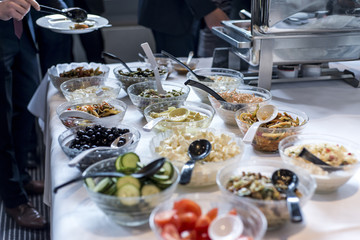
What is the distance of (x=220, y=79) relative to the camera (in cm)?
141

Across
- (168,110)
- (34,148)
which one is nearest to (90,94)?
(168,110)

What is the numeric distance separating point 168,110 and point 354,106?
61 centimetres

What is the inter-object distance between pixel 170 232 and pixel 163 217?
35 millimetres

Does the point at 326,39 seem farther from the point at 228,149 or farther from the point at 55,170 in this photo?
the point at 55,170

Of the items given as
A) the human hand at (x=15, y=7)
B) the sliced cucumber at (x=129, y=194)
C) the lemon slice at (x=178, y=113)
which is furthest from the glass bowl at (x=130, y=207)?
the human hand at (x=15, y=7)

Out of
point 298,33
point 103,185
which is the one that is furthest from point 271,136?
point 298,33

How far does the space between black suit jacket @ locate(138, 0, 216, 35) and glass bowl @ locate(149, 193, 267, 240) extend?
1.78 m

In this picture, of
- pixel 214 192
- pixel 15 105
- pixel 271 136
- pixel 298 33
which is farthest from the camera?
pixel 15 105

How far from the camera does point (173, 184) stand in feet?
2.28

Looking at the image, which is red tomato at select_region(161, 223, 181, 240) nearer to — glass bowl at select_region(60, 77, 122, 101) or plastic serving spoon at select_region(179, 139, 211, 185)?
plastic serving spoon at select_region(179, 139, 211, 185)

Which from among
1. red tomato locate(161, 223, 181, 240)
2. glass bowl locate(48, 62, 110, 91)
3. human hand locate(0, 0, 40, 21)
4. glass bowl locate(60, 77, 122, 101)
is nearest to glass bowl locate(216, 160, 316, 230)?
red tomato locate(161, 223, 181, 240)

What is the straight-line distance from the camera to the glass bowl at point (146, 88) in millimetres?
1189

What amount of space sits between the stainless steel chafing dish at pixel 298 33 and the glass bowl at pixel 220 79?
0.23ft

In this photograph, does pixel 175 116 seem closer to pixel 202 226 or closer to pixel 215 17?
pixel 202 226
